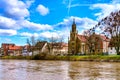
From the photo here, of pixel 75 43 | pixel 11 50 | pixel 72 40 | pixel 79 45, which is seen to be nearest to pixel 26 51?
pixel 11 50

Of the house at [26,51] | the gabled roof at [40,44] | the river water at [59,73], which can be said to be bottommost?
the river water at [59,73]

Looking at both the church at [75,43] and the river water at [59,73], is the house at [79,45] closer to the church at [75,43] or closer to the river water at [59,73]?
the church at [75,43]

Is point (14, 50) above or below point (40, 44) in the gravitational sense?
below

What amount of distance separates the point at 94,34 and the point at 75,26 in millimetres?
41764

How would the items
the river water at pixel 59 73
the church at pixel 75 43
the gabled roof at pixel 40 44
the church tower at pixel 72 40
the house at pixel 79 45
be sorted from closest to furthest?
the river water at pixel 59 73
the house at pixel 79 45
the church at pixel 75 43
the church tower at pixel 72 40
the gabled roof at pixel 40 44

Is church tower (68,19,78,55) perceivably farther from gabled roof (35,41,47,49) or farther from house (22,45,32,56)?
house (22,45,32,56)

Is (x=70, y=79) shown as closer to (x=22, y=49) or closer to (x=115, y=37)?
(x=115, y=37)

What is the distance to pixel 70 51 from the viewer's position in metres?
127

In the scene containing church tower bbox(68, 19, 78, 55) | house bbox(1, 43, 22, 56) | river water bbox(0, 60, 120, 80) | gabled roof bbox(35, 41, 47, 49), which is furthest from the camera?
house bbox(1, 43, 22, 56)

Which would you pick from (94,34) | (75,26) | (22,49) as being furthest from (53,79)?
(22,49)

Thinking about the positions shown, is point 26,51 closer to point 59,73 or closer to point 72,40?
point 72,40

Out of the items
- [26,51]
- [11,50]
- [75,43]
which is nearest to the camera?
[75,43]

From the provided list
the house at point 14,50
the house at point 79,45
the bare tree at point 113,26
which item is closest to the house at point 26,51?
the house at point 14,50

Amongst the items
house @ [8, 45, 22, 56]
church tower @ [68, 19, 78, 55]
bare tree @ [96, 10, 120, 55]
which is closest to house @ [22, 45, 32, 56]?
house @ [8, 45, 22, 56]
